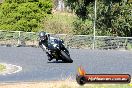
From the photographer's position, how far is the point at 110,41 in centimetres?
4041

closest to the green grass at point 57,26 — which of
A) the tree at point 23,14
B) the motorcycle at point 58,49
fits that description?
the tree at point 23,14

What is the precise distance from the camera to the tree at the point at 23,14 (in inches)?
1912

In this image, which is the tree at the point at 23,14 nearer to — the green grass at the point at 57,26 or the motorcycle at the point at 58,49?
the green grass at the point at 57,26

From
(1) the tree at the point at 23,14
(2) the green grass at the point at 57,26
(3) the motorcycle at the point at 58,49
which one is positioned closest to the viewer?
(3) the motorcycle at the point at 58,49

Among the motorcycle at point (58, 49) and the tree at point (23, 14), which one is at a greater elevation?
the motorcycle at point (58, 49)

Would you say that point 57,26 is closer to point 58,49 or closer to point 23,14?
point 23,14

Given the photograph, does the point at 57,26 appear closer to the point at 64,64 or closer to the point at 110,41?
the point at 110,41

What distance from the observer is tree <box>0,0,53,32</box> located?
48562 millimetres

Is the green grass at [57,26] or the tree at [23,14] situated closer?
the green grass at [57,26]

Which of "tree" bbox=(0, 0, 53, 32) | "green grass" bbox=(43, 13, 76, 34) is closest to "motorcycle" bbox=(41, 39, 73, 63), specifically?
"green grass" bbox=(43, 13, 76, 34)

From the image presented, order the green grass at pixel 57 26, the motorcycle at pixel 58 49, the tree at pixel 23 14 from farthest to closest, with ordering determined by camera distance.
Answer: the tree at pixel 23 14 < the green grass at pixel 57 26 < the motorcycle at pixel 58 49

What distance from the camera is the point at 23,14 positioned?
163ft

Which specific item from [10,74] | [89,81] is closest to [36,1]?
[10,74]

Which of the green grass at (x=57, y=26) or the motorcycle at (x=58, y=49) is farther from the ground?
the motorcycle at (x=58, y=49)
